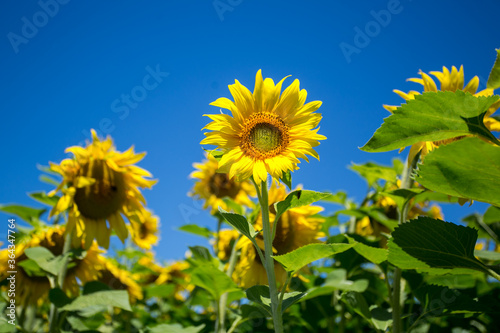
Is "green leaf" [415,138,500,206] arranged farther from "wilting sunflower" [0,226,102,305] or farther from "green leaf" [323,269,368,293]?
"wilting sunflower" [0,226,102,305]

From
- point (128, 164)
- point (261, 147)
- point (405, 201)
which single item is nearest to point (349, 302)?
point (405, 201)

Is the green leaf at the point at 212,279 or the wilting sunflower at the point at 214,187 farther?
the wilting sunflower at the point at 214,187

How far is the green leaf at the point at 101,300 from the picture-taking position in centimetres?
211

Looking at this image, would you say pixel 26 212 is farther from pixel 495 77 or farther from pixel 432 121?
pixel 495 77

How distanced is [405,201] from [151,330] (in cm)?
137

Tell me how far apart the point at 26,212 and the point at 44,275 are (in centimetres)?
45

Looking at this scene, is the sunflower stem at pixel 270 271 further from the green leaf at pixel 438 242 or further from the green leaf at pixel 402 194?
the green leaf at pixel 402 194

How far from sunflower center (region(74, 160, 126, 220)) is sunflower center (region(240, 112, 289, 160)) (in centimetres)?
128

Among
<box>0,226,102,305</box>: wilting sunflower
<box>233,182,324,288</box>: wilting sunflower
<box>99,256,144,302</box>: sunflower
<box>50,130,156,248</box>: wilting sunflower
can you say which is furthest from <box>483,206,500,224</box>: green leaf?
<box>99,256,144,302</box>: sunflower

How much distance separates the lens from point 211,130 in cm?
175

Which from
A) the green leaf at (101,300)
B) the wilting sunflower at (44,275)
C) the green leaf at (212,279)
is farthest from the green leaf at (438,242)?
the wilting sunflower at (44,275)

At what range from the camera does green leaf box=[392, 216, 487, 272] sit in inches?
55.2

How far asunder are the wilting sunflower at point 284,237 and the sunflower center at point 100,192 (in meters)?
0.94

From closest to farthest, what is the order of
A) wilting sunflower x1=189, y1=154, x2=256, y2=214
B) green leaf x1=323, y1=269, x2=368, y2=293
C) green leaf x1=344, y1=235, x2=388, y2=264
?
green leaf x1=344, y1=235, x2=388, y2=264 < green leaf x1=323, y1=269, x2=368, y2=293 < wilting sunflower x1=189, y1=154, x2=256, y2=214
